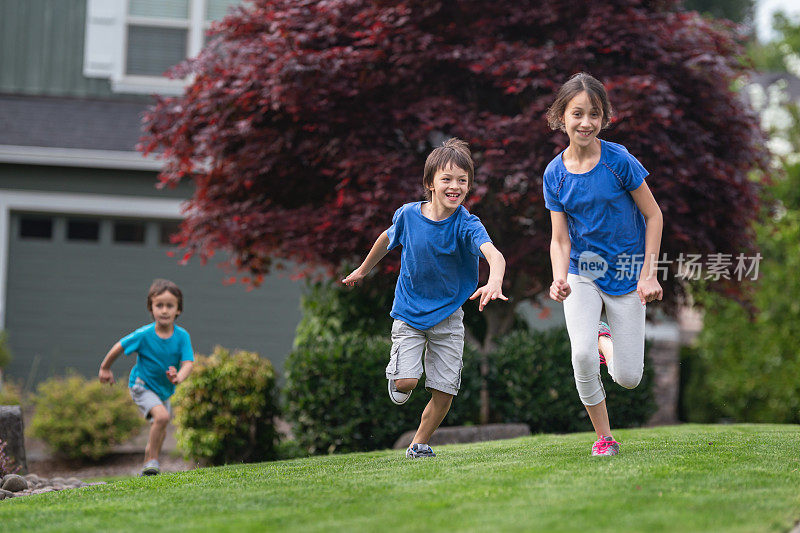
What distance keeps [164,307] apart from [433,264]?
2.56 metres

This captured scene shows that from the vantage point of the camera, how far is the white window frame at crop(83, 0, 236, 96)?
40.8 feet

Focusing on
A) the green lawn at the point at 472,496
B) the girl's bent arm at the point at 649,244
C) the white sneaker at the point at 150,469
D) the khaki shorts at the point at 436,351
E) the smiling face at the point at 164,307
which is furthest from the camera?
the smiling face at the point at 164,307

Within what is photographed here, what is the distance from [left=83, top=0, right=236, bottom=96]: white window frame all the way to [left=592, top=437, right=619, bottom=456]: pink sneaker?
9.08m

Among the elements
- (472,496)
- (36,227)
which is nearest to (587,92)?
(472,496)

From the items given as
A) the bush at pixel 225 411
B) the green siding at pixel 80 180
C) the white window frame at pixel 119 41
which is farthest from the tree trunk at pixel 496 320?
the white window frame at pixel 119 41

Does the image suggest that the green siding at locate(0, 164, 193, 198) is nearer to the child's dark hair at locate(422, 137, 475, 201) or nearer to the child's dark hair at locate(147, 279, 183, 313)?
the child's dark hair at locate(147, 279, 183, 313)

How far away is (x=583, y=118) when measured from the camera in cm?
478

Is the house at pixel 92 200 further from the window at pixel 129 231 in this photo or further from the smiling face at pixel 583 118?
the smiling face at pixel 583 118

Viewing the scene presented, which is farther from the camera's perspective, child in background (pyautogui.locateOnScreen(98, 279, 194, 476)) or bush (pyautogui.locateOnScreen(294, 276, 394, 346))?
bush (pyautogui.locateOnScreen(294, 276, 394, 346))

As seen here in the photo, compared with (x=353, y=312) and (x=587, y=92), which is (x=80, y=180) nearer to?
(x=353, y=312)

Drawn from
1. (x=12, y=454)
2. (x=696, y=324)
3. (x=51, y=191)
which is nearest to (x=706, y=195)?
(x=12, y=454)

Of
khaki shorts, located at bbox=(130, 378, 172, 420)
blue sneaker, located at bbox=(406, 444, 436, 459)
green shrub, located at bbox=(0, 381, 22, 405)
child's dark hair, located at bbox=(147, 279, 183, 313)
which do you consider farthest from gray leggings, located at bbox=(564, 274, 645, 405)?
green shrub, located at bbox=(0, 381, 22, 405)

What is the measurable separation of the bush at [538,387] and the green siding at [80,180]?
5.66 metres

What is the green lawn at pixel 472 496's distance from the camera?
137 inches
